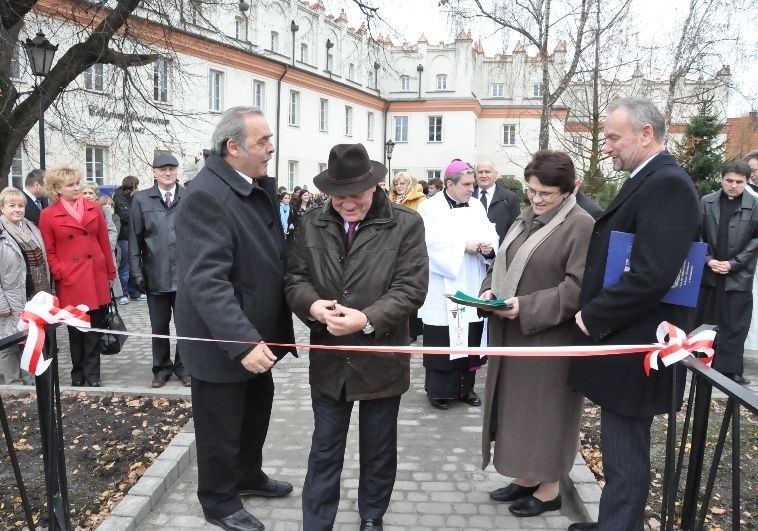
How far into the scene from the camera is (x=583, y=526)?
342 centimetres

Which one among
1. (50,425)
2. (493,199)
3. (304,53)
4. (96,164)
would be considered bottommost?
(50,425)

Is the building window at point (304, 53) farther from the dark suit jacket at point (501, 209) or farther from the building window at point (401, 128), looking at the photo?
the dark suit jacket at point (501, 209)

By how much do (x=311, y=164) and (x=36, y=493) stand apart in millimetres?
32468

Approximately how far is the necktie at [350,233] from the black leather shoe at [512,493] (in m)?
1.79

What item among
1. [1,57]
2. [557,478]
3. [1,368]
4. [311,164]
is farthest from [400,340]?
[311,164]

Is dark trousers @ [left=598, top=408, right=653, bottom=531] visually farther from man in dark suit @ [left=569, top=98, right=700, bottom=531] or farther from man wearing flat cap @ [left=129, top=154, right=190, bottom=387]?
man wearing flat cap @ [left=129, top=154, right=190, bottom=387]

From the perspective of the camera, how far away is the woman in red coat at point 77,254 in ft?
18.7

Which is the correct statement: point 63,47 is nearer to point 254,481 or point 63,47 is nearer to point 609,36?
point 609,36

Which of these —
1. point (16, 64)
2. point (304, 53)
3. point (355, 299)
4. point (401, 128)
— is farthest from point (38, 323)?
point (401, 128)

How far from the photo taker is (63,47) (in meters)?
17.3

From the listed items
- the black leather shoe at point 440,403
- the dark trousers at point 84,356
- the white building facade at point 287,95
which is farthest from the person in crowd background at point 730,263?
the white building facade at point 287,95

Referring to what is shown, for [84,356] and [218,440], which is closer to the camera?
[218,440]

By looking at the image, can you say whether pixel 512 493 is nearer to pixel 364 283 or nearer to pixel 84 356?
pixel 364 283

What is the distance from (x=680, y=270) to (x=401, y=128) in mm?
43599
